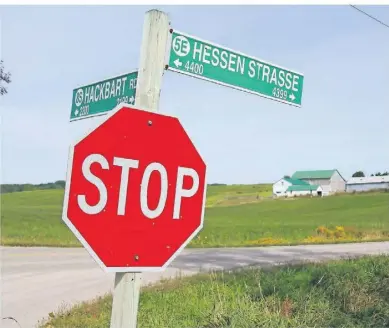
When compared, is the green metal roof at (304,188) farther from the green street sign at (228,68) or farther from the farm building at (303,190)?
the green street sign at (228,68)

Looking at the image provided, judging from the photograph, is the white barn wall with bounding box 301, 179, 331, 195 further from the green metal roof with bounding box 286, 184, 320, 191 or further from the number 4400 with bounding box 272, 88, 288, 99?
the number 4400 with bounding box 272, 88, 288, 99

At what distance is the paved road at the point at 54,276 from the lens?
779 centimetres

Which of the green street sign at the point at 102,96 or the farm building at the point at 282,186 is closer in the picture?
the green street sign at the point at 102,96

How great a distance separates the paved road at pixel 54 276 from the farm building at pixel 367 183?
107 m

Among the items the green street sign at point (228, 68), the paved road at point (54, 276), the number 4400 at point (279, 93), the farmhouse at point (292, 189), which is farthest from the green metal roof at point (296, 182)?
the green street sign at point (228, 68)

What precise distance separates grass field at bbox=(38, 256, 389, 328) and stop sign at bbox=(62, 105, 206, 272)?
6.33ft

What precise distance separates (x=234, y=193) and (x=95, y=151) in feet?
336

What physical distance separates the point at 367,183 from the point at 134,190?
125 metres

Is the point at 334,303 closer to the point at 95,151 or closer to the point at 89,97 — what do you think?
the point at 89,97

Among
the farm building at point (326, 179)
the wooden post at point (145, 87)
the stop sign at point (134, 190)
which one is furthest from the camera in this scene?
the farm building at point (326, 179)

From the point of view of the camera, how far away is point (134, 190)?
93.8 inches

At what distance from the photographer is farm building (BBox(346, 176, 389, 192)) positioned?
11625cm

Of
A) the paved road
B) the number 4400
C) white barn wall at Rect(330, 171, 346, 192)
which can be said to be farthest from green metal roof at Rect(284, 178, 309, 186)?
the number 4400

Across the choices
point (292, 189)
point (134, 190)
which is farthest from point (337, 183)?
point (134, 190)
